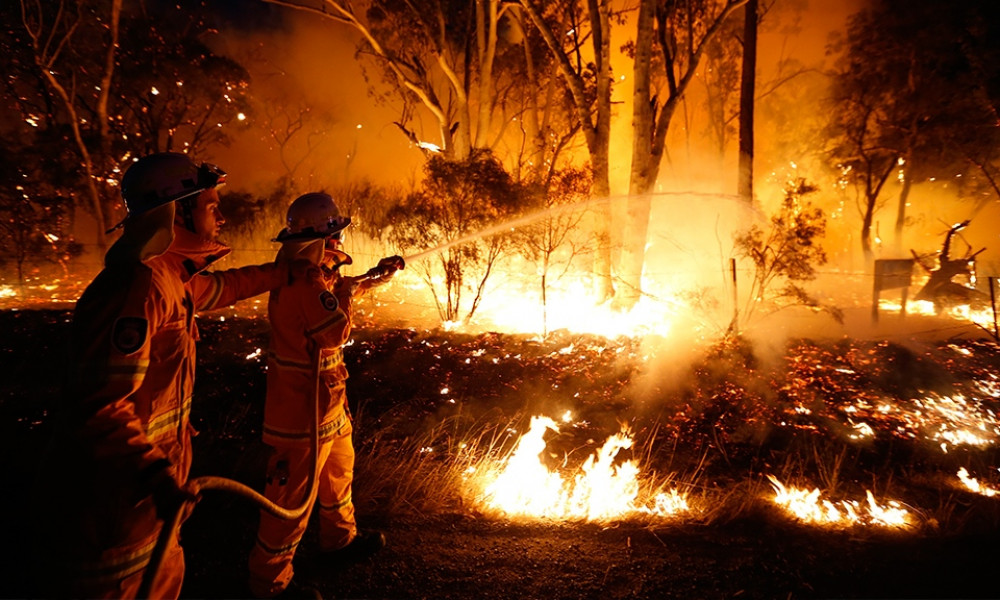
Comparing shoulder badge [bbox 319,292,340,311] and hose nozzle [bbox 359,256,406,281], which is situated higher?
hose nozzle [bbox 359,256,406,281]

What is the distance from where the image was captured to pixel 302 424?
2.72 m

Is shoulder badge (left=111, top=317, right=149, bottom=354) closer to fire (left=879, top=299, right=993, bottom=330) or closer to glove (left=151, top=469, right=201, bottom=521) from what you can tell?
glove (left=151, top=469, right=201, bottom=521)

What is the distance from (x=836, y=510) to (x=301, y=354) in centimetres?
443

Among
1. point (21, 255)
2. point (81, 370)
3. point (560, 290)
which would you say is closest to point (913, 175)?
point (560, 290)

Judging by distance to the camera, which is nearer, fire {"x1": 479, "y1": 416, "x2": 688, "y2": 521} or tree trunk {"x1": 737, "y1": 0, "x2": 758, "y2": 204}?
fire {"x1": 479, "y1": 416, "x2": 688, "y2": 521}

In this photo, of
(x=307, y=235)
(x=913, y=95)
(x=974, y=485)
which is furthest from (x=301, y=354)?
(x=913, y=95)

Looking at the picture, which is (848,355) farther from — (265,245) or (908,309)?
(265,245)

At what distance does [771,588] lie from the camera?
3035 mm

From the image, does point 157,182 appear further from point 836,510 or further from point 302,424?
point 836,510

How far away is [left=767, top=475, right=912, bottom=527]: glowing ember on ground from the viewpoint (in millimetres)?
3900

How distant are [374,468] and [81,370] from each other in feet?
9.20

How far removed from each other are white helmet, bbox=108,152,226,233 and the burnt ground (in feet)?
7.06

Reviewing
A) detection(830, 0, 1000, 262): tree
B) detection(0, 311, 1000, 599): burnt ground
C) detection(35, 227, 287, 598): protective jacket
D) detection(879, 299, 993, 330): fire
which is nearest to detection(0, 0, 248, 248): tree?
detection(0, 311, 1000, 599): burnt ground

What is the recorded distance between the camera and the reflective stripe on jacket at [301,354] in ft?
8.80
